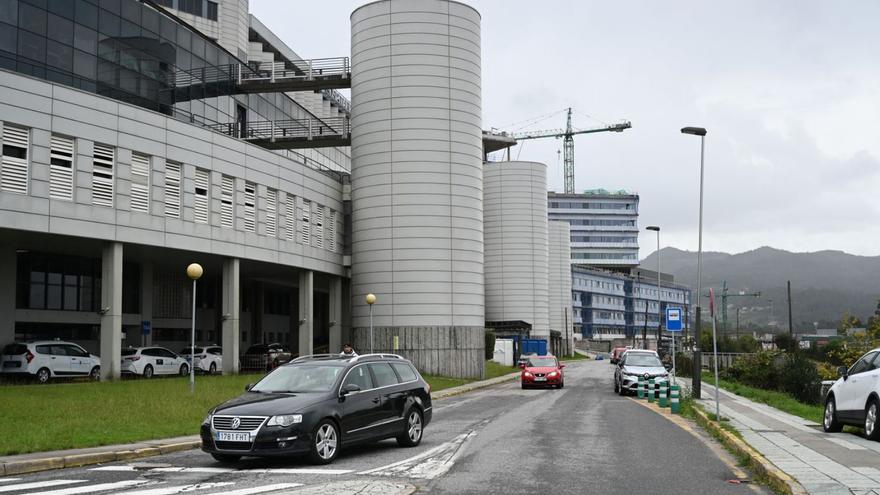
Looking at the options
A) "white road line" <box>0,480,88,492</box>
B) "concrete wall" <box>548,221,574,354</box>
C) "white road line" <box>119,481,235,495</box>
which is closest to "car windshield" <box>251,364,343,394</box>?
"white road line" <box>119,481,235,495</box>

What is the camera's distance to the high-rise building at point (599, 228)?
189625 mm

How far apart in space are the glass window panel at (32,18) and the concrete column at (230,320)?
12.4 meters

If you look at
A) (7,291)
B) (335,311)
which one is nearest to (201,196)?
(7,291)

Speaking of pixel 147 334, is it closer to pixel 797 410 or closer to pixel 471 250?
pixel 471 250

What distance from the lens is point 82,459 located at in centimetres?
1336

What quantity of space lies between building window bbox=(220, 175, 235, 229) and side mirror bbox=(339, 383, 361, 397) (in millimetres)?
25826

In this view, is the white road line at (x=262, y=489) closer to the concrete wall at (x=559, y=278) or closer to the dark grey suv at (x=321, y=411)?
the dark grey suv at (x=321, y=411)

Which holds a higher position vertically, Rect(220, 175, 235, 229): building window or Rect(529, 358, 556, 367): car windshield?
Rect(220, 175, 235, 229): building window

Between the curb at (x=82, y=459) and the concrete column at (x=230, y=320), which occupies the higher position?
the concrete column at (x=230, y=320)

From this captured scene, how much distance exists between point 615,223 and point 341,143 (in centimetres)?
14695

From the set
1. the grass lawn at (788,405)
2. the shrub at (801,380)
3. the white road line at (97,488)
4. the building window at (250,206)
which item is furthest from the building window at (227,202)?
the white road line at (97,488)

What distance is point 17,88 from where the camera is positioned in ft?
91.8

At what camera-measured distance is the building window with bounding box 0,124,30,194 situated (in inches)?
1094

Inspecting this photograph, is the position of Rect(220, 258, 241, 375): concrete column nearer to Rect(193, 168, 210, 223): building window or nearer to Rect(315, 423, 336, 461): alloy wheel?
Rect(193, 168, 210, 223): building window
